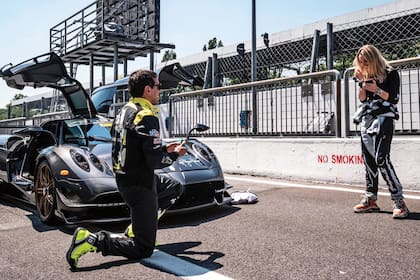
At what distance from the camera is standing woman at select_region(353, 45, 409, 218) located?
3.99 m

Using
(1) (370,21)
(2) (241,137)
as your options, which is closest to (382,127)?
(2) (241,137)

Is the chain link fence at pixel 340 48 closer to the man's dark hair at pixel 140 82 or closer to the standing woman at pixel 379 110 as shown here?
the standing woman at pixel 379 110

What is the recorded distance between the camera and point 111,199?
380 cm

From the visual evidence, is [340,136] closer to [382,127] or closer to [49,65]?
[382,127]

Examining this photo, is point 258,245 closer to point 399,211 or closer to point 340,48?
point 399,211

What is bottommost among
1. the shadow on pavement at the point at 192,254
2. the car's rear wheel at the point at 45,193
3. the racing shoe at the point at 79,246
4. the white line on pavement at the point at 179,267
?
the white line on pavement at the point at 179,267

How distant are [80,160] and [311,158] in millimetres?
3761

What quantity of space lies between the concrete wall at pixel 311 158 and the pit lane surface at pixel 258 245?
29.1 inches

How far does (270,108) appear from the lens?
7465 mm

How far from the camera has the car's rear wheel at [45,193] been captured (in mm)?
4074

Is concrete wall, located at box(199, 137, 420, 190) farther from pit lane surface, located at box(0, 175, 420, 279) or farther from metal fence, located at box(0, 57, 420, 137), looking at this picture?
pit lane surface, located at box(0, 175, 420, 279)

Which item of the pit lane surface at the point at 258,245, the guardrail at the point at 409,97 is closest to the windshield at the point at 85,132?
the pit lane surface at the point at 258,245

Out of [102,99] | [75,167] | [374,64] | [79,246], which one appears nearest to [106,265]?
[79,246]

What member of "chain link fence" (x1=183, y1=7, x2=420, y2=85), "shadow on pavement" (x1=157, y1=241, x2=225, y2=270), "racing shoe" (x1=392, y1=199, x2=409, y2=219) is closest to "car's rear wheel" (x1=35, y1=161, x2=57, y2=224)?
"shadow on pavement" (x1=157, y1=241, x2=225, y2=270)
